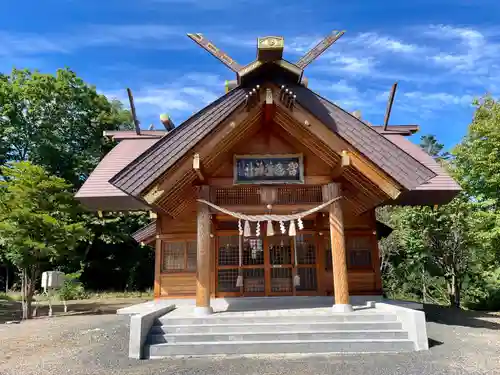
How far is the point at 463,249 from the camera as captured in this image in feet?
53.4

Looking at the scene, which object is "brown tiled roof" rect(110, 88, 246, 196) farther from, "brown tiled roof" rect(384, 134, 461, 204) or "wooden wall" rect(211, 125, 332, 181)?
"brown tiled roof" rect(384, 134, 461, 204)

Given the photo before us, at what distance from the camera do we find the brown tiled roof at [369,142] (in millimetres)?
7418

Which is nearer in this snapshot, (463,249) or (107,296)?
(463,249)

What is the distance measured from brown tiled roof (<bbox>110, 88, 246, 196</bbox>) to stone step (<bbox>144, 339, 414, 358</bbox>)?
3.04 m

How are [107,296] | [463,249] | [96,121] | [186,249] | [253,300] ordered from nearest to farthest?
[253,300] → [186,249] → [463,249] → [107,296] → [96,121]

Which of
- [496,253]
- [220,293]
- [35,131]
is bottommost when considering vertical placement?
[220,293]

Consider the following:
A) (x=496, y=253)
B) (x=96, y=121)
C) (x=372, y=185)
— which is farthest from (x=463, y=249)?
(x=96, y=121)

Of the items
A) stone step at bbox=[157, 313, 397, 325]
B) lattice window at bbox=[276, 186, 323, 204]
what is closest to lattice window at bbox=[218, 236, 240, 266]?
lattice window at bbox=[276, 186, 323, 204]

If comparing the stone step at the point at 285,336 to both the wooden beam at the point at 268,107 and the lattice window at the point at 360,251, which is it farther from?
the wooden beam at the point at 268,107

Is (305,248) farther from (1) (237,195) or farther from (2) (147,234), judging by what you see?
(2) (147,234)

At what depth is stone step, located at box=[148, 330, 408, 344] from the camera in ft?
20.6

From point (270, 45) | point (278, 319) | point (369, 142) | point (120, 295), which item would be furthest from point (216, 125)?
point (120, 295)

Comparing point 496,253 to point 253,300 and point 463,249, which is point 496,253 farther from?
point 253,300

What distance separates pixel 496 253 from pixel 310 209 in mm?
9232
